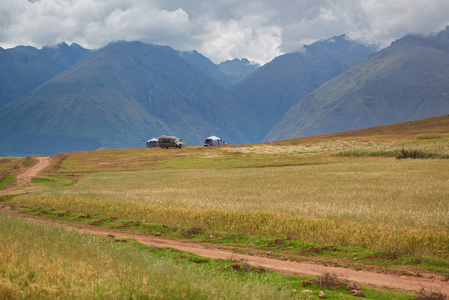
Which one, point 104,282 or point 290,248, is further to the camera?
point 290,248

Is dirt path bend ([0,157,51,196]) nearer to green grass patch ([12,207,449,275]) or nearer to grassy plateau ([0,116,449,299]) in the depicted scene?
grassy plateau ([0,116,449,299])

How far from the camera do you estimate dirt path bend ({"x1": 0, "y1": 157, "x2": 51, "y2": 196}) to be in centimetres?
4643

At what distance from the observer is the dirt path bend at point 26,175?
152ft

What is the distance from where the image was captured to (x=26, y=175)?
61562 mm

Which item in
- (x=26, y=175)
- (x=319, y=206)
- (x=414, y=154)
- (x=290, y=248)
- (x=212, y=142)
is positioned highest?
(x=212, y=142)

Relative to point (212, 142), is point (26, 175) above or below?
below

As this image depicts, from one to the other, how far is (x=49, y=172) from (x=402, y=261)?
64590mm

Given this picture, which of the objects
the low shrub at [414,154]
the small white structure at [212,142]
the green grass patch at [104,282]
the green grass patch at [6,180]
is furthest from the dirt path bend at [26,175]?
the low shrub at [414,154]

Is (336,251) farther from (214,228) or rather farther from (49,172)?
(49,172)

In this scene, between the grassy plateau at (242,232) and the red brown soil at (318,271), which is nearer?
the grassy plateau at (242,232)

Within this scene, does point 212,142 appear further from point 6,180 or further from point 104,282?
point 104,282

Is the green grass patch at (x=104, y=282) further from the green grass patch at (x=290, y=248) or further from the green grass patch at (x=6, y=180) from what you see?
the green grass patch at (x=6, y=180)

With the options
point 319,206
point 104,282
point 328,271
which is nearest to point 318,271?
point 328,271

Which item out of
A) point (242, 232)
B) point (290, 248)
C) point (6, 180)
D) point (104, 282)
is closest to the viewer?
point (104, 282)
